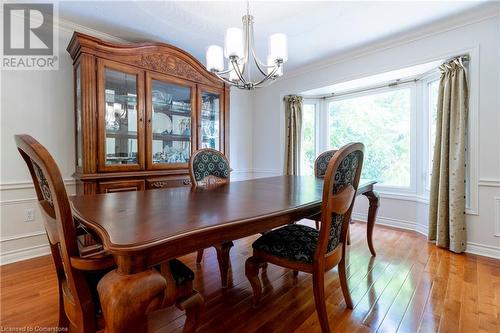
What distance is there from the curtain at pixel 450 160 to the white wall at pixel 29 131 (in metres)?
3.77

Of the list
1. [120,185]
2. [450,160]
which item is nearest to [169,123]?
[120,185]

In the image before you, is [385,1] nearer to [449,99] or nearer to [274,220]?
[449,99]

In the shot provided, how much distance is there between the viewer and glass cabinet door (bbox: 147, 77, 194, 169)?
8.83ft

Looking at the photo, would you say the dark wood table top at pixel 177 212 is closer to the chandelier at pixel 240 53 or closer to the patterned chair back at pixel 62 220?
the patterned chair back at pixel 62 220

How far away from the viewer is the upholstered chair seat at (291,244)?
4.59ft

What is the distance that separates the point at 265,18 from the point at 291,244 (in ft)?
7.01

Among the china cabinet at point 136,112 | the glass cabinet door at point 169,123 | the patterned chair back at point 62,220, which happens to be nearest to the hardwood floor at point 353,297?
the patterned chair back at point 62,220

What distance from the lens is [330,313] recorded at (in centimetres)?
153

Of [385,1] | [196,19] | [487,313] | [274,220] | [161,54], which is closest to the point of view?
[274,220]

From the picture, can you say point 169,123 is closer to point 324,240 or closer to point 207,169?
point 207,169

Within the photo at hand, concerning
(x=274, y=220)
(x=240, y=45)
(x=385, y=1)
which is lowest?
(x=274, y=220)

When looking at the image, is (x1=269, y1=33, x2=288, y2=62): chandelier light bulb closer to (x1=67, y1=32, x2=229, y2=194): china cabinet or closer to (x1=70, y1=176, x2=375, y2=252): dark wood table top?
(x1=70, y1=176, x2=375, y2=252): dark wood table top

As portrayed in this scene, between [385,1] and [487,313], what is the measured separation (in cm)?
249

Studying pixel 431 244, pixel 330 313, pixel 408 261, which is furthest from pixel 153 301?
pixel 431 244
